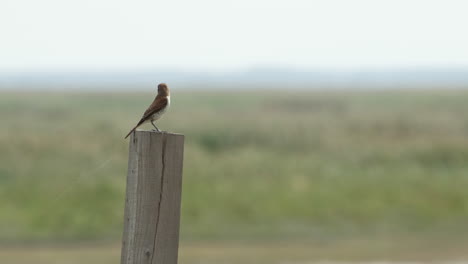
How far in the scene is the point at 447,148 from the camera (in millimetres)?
23859

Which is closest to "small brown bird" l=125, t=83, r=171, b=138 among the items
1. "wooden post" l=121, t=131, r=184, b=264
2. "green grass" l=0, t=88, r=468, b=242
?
"wooden post" l=121, t=131, r=184, b=264

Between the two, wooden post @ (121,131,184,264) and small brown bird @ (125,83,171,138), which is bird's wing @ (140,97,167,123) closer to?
small brown bird @ (125,83,171,138)

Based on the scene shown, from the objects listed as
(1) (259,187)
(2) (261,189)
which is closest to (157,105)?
→ (2) (261,189)

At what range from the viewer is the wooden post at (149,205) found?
2.95 m

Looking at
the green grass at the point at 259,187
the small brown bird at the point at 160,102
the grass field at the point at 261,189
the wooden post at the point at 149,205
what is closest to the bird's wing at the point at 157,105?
the small brown bird at the point at 160,102

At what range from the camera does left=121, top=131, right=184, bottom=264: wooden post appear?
9.68 feet

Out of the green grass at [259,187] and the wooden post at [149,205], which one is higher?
the green grass at [259,187]

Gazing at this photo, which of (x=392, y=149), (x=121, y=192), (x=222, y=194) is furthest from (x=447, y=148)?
(x=121, y=192)

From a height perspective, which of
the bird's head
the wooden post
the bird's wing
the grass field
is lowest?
the wooden post

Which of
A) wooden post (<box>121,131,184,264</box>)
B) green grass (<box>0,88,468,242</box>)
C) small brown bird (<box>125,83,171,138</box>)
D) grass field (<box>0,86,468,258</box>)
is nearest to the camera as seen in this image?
wooden post (<box>121,131,184,264</box>)

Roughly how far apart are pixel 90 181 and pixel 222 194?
244 centimetres

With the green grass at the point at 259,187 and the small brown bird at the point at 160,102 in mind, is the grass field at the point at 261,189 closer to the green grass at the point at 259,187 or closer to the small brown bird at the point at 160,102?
the green grass at the point at 259,187

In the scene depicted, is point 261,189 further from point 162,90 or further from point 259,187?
point 162,90

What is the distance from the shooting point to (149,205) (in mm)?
2953
